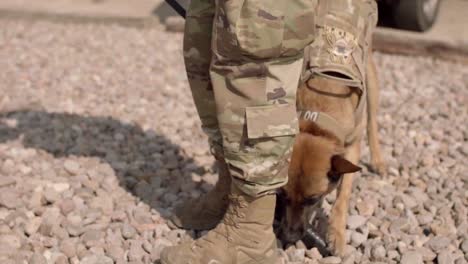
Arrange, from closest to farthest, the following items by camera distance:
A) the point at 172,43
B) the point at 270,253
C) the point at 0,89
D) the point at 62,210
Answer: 1. the point at 270,253
2. the point at 62,210
3. the point at 0,89
4. the point at 172,43

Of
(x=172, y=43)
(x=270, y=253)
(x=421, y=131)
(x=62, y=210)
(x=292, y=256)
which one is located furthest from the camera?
(x=172, y=43)

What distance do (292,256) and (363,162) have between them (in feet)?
4.26

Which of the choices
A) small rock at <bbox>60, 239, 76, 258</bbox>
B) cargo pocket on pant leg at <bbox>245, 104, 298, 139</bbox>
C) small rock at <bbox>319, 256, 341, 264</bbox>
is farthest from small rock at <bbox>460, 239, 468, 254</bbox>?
small rock at <bbox>60, 239, 76, 258</bbox>

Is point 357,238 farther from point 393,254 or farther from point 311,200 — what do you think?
point 311,200

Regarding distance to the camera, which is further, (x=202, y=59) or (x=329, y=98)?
(x=329, y=98)

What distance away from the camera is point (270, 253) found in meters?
2.84

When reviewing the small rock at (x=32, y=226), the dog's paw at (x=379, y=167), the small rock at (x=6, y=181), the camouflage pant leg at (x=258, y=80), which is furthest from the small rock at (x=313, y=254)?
the small rock at (x=6, y=181)

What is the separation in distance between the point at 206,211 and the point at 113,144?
1.24 meters

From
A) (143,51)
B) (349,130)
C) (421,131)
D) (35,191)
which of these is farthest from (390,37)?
(35,191)

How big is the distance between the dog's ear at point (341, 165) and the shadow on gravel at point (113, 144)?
101cm

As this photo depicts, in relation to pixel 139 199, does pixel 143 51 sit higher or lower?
lower

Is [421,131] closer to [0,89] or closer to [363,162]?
[363,162]

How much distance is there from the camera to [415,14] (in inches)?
263

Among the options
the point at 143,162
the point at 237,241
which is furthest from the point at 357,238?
the point at 143,162
